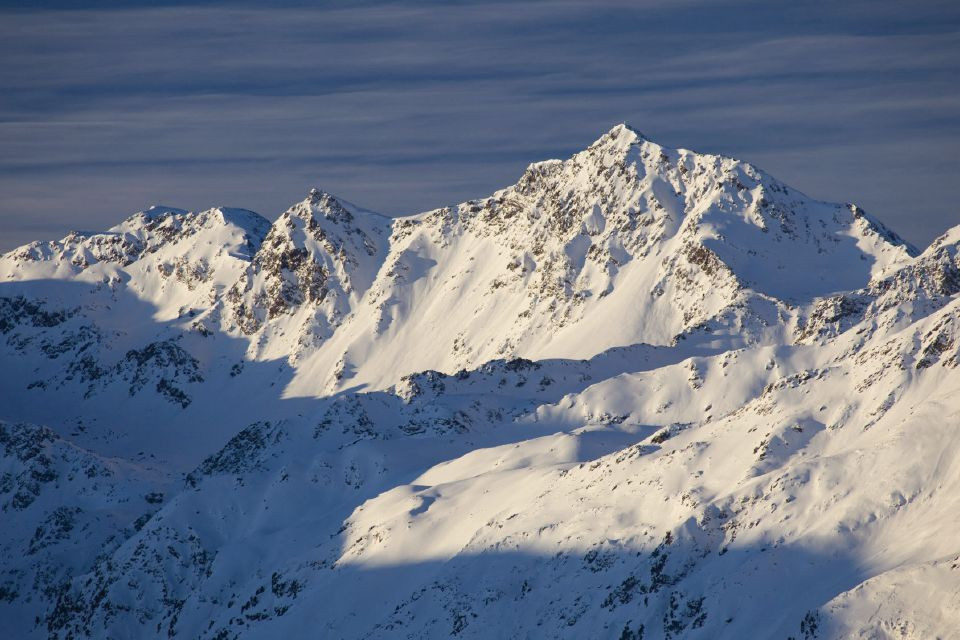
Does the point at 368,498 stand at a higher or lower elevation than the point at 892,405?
lower

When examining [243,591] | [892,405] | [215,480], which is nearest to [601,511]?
[892,405]

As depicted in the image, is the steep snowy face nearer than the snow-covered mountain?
No

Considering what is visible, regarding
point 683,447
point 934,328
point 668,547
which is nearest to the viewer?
point 668,547

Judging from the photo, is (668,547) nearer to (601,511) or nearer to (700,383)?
(601,511)

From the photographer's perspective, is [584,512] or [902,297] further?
[902,297]

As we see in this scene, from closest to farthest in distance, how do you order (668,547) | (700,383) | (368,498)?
(668,547) < (368,498) < (700,383)

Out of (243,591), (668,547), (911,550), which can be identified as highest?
(911,550)

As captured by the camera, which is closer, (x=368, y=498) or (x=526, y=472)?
(x=526, y=472)

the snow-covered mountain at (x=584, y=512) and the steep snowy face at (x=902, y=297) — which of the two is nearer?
the snow-covered mountain at (x=584, y=512)

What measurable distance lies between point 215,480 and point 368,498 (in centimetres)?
2961

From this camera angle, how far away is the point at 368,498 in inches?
5797

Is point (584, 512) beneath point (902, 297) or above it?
above

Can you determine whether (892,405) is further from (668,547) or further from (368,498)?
(368,498)

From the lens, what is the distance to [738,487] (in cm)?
10581
